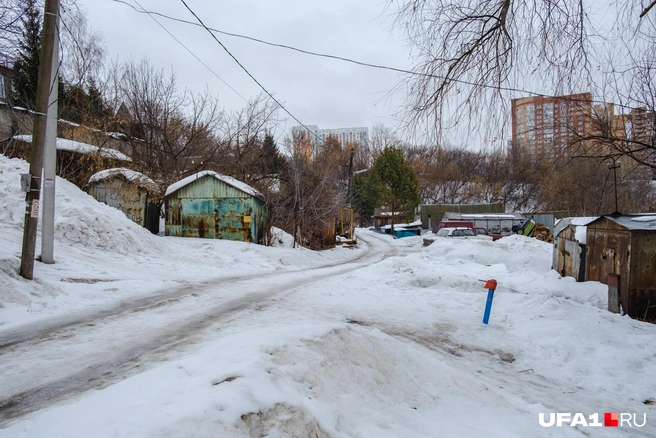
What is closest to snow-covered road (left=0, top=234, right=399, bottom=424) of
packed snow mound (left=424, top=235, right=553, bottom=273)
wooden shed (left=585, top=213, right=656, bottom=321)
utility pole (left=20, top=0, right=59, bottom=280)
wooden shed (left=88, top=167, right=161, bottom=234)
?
utility pole (left=20, top=0, right=59, bottom=280)

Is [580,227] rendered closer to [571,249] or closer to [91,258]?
[571,249]

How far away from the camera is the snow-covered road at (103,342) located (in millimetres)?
3257

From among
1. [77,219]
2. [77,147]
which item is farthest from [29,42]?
[77,219]

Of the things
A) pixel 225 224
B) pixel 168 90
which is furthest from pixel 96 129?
pixel 225 224

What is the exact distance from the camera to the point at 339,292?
9094 millimetres

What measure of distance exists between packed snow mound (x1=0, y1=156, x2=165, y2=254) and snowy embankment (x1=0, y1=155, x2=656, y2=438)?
688 millimetres

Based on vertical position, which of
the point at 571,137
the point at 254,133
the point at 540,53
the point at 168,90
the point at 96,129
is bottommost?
the point at 571,137

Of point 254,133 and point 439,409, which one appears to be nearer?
point 439,409

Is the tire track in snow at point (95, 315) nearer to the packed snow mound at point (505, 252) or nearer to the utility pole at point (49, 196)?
the utility pole at point (49, 196)

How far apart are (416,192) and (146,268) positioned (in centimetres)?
4019

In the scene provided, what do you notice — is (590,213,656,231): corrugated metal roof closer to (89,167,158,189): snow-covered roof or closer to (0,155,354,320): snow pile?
(0,155,354,320): snow pile

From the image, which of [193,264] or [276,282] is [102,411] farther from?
[193,264]

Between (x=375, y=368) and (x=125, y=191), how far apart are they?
49.7ft

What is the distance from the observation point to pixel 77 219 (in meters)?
10.8
